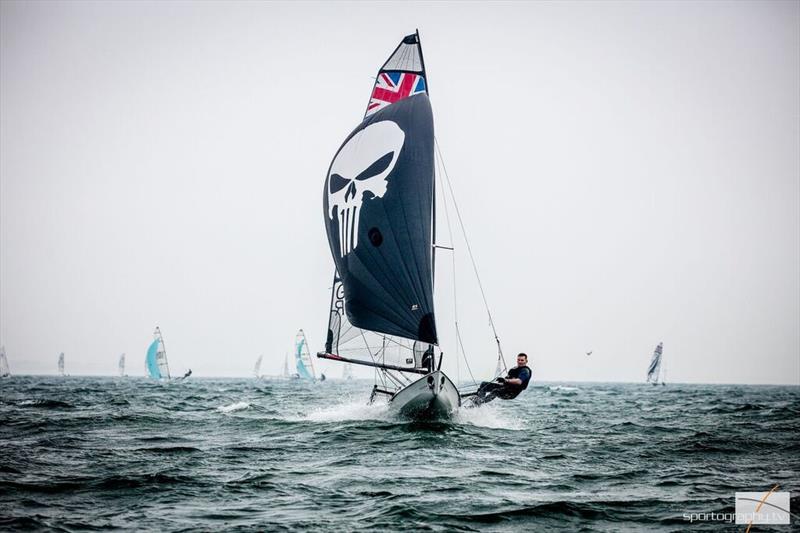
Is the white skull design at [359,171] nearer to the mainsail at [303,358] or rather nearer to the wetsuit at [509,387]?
the wetsuit at [509,387]

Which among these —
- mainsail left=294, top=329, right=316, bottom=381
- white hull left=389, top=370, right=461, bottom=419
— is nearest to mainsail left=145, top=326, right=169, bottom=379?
mainsail left=294, top=329, right=316, bottom=381

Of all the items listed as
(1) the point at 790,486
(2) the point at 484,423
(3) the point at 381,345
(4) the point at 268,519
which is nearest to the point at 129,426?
(3) the point at 381,345

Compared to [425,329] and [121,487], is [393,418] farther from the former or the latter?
[121,487]

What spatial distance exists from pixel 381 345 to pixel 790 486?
419 inches

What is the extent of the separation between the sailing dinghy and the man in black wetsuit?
939 millimetres

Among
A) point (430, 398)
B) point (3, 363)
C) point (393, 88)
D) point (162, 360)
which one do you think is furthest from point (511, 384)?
point (3, 363)

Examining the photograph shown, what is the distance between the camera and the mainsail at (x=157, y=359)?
78.5 metres

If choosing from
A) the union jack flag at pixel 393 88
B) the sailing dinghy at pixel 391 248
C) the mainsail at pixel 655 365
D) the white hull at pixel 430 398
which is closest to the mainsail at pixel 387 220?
the sailing dinghy at pixel 391 248

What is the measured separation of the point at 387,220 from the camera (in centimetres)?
1691

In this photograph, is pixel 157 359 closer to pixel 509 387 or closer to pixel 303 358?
pixel 303 358

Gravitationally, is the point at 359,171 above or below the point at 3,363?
above

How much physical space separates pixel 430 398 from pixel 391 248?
13.2 ft

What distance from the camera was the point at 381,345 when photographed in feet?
60.1

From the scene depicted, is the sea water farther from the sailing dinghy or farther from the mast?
the mast
